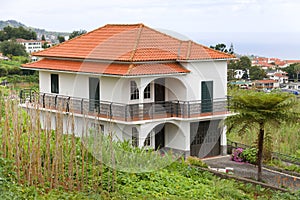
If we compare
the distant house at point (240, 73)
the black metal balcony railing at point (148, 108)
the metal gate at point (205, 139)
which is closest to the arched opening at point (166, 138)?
the metal gate at point (205, 139)

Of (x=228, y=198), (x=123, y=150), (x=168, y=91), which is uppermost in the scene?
(x=168, y=91)

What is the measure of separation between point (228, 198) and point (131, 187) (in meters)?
2.64

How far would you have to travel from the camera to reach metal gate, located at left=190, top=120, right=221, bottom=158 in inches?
945

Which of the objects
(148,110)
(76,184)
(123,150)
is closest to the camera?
(76,184)

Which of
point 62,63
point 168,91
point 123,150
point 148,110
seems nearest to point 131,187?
point 123,150

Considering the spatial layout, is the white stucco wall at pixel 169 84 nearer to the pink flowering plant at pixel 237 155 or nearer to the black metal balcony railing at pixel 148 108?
the black metal balcony railing at pixel 148 108

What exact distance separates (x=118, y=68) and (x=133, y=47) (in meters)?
1.46

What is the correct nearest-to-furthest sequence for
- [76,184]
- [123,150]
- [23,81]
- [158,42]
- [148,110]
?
[76,184] → [123,150] → [148,110] → [158,42] → [23,81]

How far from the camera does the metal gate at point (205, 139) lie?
24.0 metres

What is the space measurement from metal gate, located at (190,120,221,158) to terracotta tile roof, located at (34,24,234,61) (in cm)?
285

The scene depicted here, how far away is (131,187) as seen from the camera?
50.1 feet

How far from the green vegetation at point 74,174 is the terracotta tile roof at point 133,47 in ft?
22.5

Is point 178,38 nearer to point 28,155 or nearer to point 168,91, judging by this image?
point 168,91

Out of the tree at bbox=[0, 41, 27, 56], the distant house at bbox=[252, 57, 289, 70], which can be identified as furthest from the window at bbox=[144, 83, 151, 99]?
the distant house at bbox=[252, 57, 289, 70]
